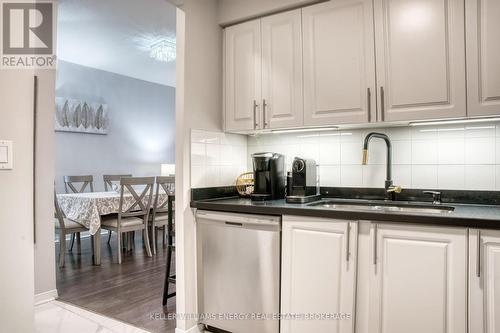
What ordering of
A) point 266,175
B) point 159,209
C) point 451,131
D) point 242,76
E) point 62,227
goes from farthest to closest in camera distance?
point 159,209
point 62,227
point 242,76
point 266,175
point 451,131

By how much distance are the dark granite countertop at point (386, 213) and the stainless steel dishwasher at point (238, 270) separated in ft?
0.16

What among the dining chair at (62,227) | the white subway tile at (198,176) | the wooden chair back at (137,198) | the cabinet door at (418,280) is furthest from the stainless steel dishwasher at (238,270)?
the dining chair at (62,227)

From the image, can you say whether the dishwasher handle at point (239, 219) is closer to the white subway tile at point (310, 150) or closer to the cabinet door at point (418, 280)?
the cabinet door at point (418, 280)

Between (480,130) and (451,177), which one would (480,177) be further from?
(480,130)

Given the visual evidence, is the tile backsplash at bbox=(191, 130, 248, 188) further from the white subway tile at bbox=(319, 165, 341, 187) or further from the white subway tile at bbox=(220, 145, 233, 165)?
the white subway tile at bbox=(319, 165, 341, 187)

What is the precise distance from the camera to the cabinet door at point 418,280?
1475mm

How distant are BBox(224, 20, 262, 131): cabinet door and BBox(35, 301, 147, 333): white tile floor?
5.12 feet

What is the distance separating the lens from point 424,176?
2.10 m

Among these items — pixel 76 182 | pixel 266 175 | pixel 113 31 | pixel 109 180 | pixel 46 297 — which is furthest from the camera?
pixel 109 180

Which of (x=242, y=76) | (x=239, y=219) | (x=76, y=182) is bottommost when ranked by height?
(x=239, y=219)

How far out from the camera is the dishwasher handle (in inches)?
75.8

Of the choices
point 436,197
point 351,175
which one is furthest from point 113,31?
point 436,197

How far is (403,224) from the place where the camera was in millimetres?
1578

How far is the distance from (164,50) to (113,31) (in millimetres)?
700
